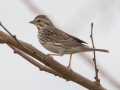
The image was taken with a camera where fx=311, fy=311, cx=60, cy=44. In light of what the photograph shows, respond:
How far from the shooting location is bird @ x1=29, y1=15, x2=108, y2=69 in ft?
16.1

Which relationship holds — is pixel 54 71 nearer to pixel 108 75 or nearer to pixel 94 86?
pixel 94 86

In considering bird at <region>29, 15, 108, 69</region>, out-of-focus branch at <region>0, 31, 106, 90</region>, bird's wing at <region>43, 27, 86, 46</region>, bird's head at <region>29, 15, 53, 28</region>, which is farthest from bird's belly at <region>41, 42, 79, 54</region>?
out-of-focus branch at <region>0, 31, 106, 90</region>

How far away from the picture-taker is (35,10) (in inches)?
118

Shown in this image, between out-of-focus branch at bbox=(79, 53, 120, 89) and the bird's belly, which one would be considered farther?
the bird's belly

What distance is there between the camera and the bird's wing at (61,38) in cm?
511

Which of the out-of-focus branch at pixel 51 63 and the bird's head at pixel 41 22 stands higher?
the bird's head at pixel 41 22

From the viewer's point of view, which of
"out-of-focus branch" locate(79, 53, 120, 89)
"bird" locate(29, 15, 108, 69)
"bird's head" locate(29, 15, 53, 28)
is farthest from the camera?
"bird's head" locate(29, 15, 53, 28)

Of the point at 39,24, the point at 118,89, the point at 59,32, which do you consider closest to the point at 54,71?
the point at 118,89

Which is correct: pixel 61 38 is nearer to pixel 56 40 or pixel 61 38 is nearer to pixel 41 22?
pixel 56 40

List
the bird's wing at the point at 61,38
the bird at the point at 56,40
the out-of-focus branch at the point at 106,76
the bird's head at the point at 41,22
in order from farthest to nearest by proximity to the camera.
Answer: the bird's head at the point at 41,22, the bird's wing at the point at 61,38, the bird at the point at 56,40, the out-of-focus branch at the point at 106,76

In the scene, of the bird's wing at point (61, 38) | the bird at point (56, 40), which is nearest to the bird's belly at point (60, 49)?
the bird at point (56, 40)

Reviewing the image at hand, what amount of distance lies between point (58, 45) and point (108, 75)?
2205mm

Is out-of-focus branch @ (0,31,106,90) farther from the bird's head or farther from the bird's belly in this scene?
the bird's head

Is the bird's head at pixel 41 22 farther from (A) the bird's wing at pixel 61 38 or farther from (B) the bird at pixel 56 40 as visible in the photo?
(A) the bird's wing at pixel 61 38
